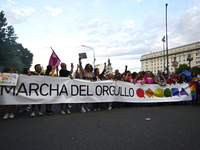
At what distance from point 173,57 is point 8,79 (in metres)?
121

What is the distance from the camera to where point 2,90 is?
5.21 meters

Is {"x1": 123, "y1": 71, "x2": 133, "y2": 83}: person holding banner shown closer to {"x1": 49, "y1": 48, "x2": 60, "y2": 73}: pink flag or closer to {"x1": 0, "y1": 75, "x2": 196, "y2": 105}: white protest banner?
{"x1": 0, "y1": 75, "x2": 196, "y2": 105}: white protest banner

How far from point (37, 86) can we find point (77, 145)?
3550 mm

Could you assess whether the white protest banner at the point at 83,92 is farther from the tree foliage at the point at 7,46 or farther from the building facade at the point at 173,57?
the building facade at the point at 173,57

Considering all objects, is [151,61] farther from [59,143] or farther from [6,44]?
[59,143]

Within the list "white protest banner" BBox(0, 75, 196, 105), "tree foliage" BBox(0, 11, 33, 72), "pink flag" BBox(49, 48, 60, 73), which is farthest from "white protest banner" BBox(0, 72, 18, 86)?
"tree foliage" BBox(0, 11, 33, 72)

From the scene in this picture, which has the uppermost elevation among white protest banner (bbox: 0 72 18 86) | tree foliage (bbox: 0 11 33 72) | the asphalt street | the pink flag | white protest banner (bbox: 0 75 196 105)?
tree foliage (bbox: 0 11 33 72)

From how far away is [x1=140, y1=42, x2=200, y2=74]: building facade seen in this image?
9644 centimetres

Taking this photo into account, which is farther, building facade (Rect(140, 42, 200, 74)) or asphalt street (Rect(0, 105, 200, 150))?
building facade (Rect(140, 42, 200, 74))

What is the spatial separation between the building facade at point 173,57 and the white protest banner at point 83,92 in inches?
2945

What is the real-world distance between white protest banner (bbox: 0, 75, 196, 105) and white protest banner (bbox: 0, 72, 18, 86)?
5.7 inches

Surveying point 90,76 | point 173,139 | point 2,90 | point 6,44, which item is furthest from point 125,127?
point 6,44

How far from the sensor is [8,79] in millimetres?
5305

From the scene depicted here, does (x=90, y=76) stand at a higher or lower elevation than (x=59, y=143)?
higher
